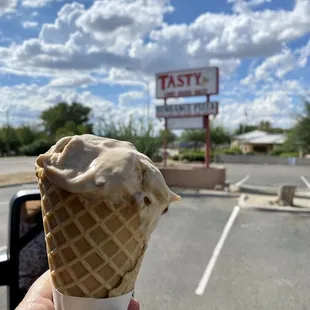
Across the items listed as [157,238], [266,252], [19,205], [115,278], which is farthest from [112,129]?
[115,278]

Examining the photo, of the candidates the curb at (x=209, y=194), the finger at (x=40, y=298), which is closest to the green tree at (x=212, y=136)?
the curb at (x=209, y=194)

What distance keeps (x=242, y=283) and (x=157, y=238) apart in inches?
105

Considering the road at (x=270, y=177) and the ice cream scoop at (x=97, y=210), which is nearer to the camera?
the ice cream scoop at (x=97, y=210)

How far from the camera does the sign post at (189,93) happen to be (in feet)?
51.7

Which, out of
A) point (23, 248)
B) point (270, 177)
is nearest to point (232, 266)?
point (23, 248)

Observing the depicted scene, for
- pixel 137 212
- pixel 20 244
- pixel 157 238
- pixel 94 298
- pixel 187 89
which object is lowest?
pixel 157 238

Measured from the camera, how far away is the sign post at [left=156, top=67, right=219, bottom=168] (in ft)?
51.7

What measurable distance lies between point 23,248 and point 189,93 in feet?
46.1

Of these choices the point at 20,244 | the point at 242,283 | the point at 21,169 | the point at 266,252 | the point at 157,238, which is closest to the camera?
the point at 20,244

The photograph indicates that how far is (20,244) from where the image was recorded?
2.94 metres

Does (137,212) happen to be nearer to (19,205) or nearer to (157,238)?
(19,205)

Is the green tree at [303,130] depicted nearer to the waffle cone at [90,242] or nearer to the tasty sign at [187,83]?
the tasty sign at [187,83]

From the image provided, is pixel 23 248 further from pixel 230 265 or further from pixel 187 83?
pixel 187 83

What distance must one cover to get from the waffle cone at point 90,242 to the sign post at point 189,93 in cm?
1445
